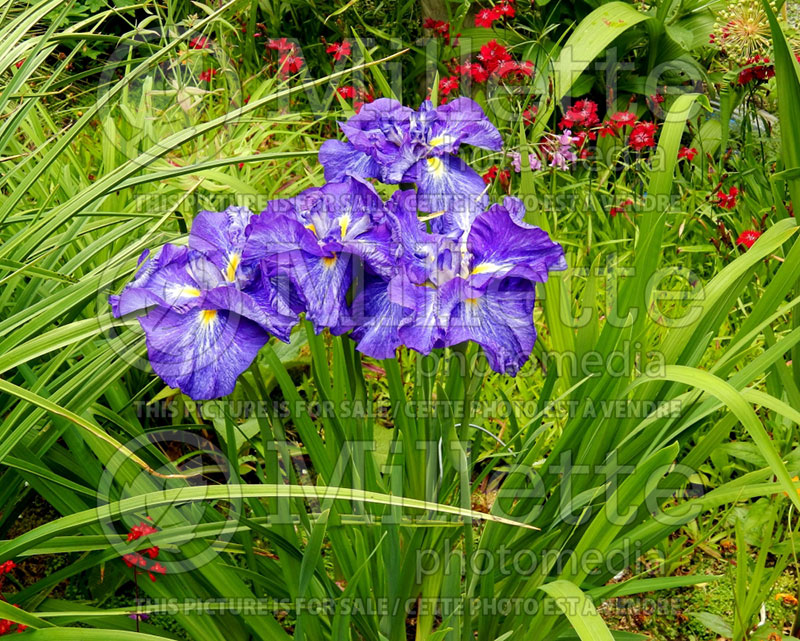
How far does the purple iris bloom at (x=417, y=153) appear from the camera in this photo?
109 centimetres

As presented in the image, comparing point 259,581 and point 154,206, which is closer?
point 259,581

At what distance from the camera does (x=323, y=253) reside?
90 cm

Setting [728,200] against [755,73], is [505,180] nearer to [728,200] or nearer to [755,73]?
[728,200]

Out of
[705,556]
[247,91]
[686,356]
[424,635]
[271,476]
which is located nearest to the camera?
[271,476]

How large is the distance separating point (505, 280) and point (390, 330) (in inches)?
5.9

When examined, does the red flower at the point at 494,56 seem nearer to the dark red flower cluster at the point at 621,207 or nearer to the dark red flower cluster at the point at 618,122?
the dark red flower cluster at the point at 618,122

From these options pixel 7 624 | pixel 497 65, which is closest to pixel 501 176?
pixel 497 65

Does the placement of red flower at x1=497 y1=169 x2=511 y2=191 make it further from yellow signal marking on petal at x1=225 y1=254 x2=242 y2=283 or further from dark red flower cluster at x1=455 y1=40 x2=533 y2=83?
yellow signal marking on petal at x1=225 y1=254 x2=242 y2=283

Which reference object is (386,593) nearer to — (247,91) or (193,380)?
(193,380)

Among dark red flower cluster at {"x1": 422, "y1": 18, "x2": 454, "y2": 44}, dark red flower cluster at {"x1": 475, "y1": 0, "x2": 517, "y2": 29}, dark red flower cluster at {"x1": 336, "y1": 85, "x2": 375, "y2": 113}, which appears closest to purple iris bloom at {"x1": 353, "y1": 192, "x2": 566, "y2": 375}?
dark red flower cluster at {"x1": 475, "y1": 0, "x2": 517, "y2": 29}

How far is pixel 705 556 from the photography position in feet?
5.41

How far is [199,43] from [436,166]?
198cm

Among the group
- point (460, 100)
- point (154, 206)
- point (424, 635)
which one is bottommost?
point (424, 635)

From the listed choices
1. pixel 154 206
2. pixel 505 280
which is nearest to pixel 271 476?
pixel 505 280
